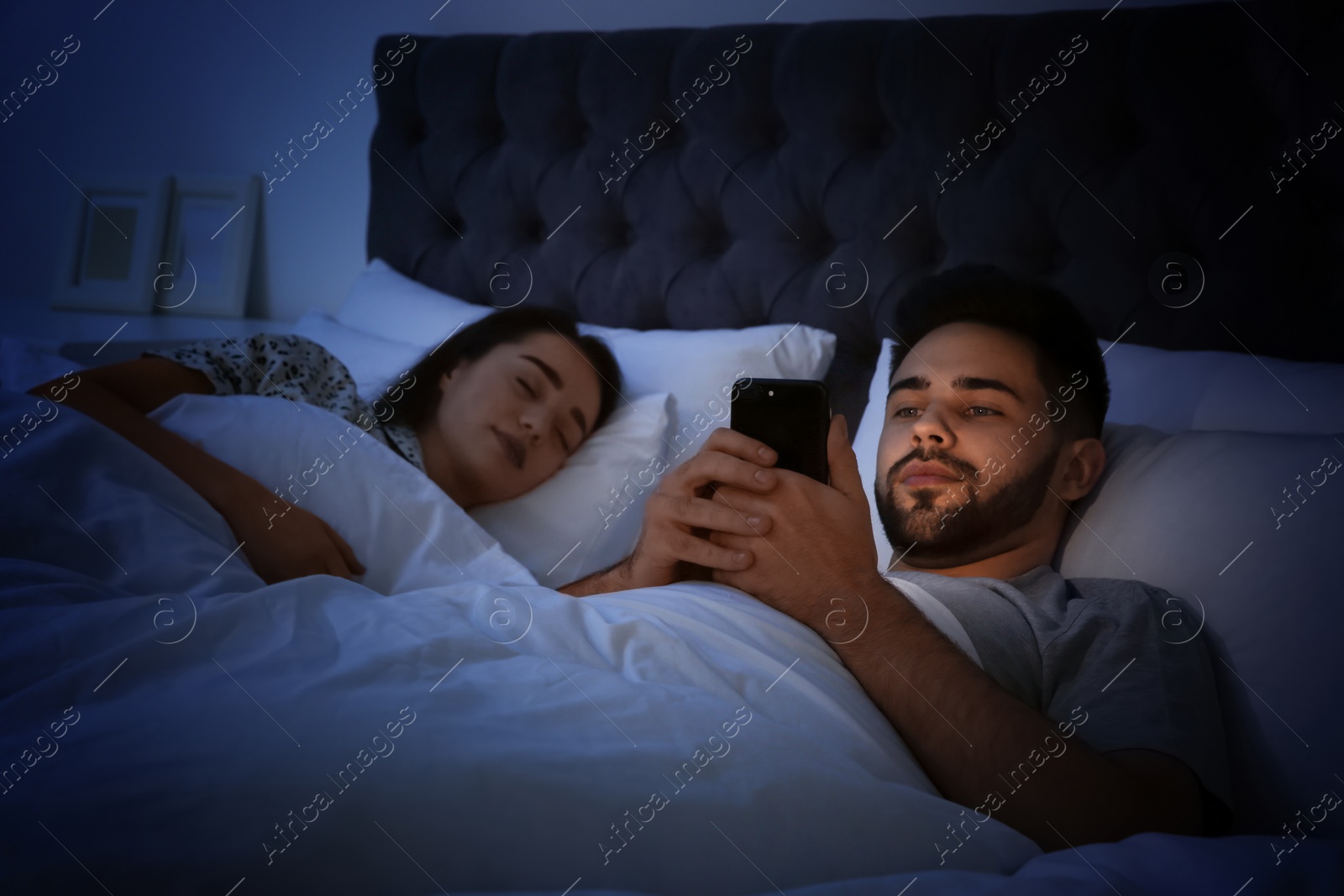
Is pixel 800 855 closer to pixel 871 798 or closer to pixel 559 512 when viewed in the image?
pixel 871 798

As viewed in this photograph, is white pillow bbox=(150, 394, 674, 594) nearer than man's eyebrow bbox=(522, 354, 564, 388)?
Yes

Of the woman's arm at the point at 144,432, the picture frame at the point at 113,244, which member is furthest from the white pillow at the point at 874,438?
the picture frame at the point at 113,244

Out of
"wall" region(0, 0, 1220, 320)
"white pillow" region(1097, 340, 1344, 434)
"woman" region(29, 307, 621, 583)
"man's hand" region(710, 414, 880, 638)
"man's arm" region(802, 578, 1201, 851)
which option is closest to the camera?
"man's arm" region(802, 578, 1201, 851)

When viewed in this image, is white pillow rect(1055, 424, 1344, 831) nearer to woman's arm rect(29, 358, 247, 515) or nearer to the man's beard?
the man's beard

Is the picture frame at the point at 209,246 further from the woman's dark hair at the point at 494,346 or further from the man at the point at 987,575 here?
the man at the point at 987,575

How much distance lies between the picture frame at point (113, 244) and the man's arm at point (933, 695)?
5.87 feet

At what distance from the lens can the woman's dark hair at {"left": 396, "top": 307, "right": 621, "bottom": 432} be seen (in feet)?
4.67

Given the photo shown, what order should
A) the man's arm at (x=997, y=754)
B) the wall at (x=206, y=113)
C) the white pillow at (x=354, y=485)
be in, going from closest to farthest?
the man's arm at (x=997, y=754) < the white pillow at (x=354, y=485) < the wall at (x=206, y=113)

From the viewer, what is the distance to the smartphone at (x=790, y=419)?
34.9 inches

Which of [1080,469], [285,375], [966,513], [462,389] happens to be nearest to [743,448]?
[966,513]

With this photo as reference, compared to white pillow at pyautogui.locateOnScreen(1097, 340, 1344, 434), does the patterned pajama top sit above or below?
below

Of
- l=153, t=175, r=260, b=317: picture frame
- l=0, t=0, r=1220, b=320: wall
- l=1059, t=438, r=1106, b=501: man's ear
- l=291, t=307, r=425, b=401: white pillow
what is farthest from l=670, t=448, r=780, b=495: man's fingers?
l=153, t=175, r=260, b=317: picture frame

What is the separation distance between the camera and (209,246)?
206 centimetres

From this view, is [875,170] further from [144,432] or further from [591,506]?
[144,432]
